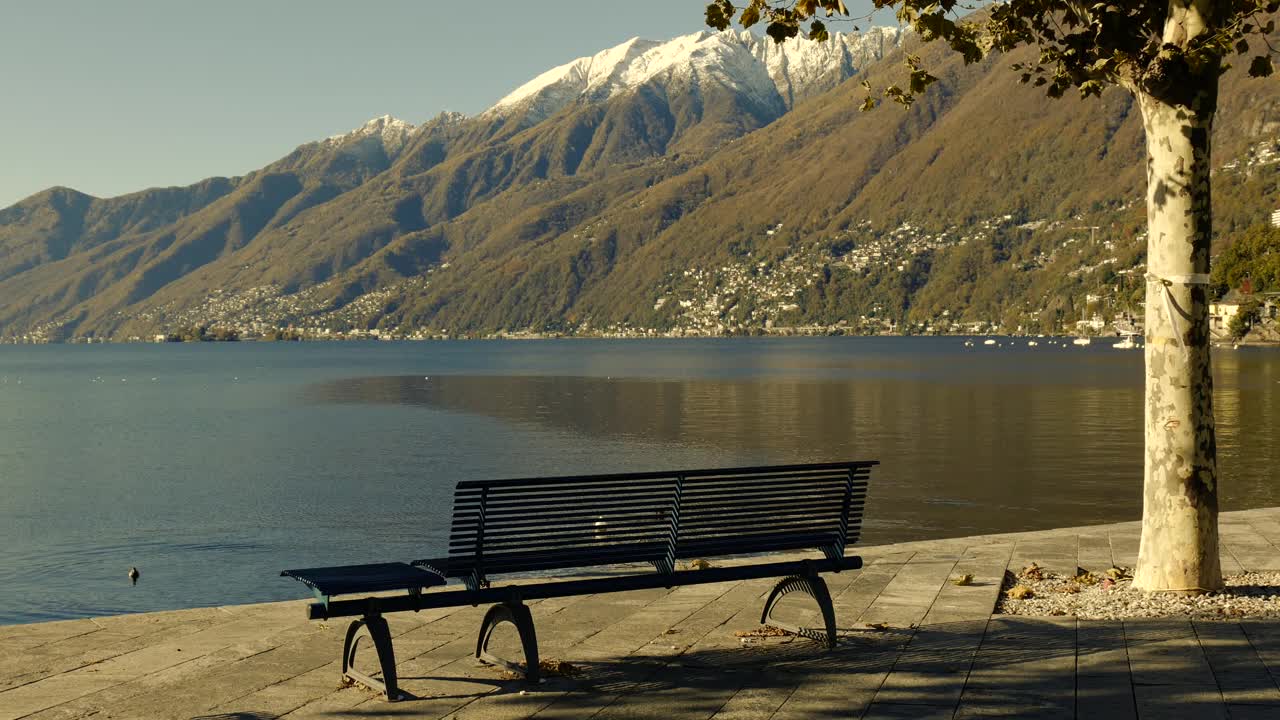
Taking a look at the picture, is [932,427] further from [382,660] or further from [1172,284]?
[382,660]

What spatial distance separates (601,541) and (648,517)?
500 mm

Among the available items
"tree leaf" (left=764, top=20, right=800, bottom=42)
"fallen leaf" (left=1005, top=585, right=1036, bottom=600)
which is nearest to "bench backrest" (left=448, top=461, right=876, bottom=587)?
"fallen leaf" (left=1005, top=585, right=1036, bottom=600)

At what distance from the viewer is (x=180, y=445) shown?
183 ft

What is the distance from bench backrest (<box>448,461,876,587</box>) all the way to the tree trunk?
8.13ft

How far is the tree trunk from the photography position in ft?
35.1

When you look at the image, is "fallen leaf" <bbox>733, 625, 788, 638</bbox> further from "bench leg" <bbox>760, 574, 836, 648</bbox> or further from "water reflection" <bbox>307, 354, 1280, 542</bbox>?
"water reflection" <bbox>307, 354, 1280, 542</bbox>

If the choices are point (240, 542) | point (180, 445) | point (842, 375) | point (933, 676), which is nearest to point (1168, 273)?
point (933, 676)

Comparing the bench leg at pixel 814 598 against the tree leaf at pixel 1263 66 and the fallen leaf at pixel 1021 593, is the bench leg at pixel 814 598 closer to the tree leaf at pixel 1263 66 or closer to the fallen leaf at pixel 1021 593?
the fallen leaf at pixel 1021 593

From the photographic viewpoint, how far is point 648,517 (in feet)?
31.5

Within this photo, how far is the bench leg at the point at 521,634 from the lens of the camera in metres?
8.36

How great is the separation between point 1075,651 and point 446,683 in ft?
13.4

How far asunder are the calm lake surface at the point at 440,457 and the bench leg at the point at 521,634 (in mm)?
11677

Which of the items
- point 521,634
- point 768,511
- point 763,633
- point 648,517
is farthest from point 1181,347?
point 521,634

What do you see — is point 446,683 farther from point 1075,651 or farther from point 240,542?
point 240,542
